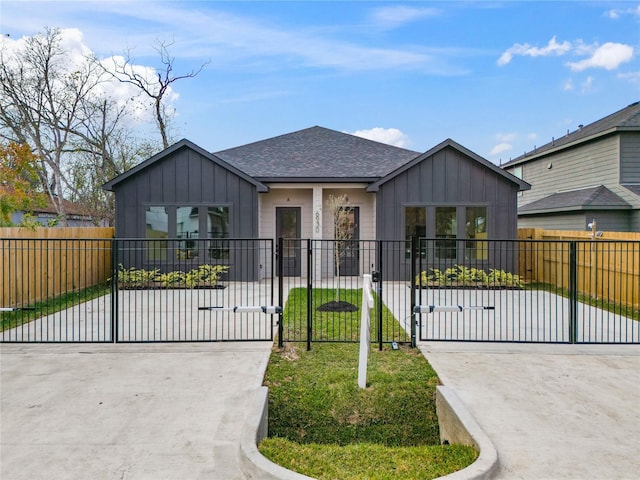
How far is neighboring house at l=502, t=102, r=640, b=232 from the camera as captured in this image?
47.6ft

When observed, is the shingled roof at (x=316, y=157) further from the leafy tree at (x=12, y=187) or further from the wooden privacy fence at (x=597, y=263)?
the leafy tree at (x=12, y=187)

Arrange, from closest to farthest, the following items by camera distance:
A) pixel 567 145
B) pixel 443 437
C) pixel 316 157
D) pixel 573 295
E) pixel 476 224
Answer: pixel 443 437 → pixel 573 295 → pixel 476 224 → pixel 316 157 → pixel 567 145

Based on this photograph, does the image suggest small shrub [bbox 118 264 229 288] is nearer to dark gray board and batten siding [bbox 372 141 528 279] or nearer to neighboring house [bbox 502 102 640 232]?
dark gray board and batten siding [bbox 372 141 528 279]

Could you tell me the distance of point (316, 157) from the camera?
51.0ft

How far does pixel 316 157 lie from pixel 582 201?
30.2 ft

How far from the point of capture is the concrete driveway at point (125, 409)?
3199 millimetres

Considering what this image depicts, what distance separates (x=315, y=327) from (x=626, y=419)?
441 cm

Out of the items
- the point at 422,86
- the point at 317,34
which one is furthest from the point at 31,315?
the point at 422,86

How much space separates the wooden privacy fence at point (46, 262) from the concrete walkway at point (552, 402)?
17.3 feet

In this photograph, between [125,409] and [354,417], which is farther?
[354,417]

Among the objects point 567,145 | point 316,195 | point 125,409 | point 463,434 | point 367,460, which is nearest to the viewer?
point 367,460

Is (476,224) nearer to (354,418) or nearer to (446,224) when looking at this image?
(446,224)

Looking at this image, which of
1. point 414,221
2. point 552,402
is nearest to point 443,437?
point 552,402

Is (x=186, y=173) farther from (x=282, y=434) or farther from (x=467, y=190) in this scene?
(x=282, y=434)
